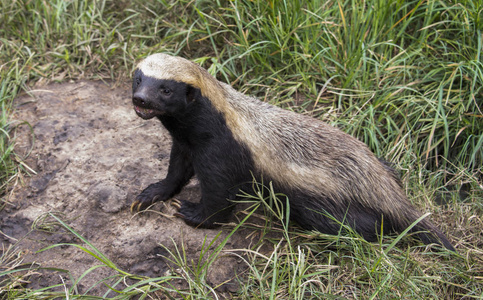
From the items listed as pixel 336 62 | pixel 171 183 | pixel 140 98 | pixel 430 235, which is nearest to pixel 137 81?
pixel 140 98

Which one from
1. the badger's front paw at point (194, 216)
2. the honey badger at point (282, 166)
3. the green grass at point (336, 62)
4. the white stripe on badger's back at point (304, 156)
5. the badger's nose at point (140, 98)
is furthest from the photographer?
the green grass at point (336, 62)

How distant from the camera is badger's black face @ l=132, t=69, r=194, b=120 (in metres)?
3.38

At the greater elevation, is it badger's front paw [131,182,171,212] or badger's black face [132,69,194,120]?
badger's black face [132,69,194,120]

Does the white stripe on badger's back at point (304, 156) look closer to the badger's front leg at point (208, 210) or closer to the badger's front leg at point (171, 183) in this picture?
the badger's front leg at point (208, 210)

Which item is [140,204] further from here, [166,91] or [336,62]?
[336,62]

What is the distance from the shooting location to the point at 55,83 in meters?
5.55

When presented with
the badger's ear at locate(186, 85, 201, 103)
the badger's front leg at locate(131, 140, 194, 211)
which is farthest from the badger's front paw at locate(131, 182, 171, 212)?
the badger's ear at locate(186, 85, 201, 103)

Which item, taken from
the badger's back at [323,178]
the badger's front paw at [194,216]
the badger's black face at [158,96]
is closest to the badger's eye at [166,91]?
the badger's black face at [158,96]

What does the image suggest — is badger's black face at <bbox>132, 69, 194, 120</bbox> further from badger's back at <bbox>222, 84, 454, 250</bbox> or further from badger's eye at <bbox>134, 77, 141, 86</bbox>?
badger's back at <bbox>222, 84, 454, 250</bbox>

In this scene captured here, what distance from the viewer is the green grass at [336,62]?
4.82 m

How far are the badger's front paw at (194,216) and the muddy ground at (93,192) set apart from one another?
6cm

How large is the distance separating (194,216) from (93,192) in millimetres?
937

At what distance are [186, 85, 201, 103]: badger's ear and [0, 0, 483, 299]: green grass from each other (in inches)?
56.2

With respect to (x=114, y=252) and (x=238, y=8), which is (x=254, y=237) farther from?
(x=238, y=8)
